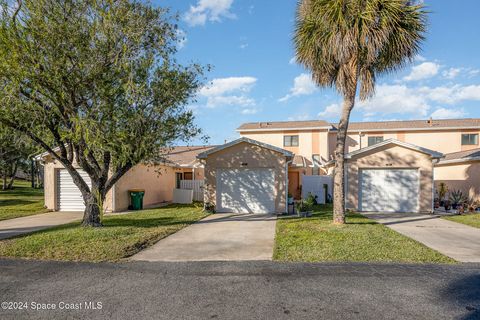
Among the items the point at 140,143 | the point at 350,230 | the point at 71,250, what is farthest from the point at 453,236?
the point at 71,250

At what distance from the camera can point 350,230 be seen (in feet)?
30.3

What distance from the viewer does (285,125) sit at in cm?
2625

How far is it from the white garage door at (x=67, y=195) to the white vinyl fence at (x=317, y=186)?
1332 cm

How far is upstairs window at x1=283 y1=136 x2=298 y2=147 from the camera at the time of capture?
25625 millimetres

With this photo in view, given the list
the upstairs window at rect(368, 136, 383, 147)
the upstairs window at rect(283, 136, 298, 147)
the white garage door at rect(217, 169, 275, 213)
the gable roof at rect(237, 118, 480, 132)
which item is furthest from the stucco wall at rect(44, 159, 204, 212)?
the upstairs window at rect(368, 136, 383, 147)

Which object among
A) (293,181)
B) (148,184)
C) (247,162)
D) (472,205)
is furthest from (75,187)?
(472,205)

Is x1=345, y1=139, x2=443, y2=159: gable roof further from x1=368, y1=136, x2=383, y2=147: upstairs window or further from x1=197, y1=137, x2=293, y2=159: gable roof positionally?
x1=368, y1=136, x2=383, y2=147: upstairs window

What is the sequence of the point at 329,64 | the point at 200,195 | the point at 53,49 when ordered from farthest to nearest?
the point at 200,195 < the point at 329,64 < the point at 53,49

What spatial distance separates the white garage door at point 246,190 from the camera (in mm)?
13977

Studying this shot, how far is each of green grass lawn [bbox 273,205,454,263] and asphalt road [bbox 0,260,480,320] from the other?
555mm

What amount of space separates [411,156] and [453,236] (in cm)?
616

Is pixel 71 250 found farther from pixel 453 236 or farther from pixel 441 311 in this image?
pixel 453 236

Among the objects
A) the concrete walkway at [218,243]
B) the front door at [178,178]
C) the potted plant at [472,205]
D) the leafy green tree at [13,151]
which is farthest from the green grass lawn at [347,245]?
the front door at [178,178]

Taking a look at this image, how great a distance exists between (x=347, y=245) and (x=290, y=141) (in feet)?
61.9
